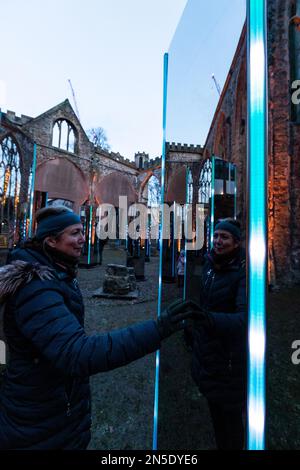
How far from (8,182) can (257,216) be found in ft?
49.5

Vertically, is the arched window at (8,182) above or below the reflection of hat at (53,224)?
above

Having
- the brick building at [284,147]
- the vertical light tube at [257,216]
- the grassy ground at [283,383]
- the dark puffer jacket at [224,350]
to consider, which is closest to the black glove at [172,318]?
the vertical light tube at [257,216]

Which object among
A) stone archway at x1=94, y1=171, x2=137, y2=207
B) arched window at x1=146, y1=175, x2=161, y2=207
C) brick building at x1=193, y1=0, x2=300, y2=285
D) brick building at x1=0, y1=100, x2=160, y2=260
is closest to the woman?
brick building at x1=193, y1=0, x2=300, y2=285

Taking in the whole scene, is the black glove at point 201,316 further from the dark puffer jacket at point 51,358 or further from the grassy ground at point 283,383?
the grassy ground at point 283,383

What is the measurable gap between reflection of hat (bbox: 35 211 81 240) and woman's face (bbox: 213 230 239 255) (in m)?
0.85

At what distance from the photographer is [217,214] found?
152cm

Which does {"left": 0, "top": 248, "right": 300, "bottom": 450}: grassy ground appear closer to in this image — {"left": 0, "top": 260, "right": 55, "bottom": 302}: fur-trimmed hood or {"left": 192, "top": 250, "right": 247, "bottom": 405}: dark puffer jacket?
{"left": 192, "top": 250, "right": 247, "bottom": 405}: dark puffer jacket

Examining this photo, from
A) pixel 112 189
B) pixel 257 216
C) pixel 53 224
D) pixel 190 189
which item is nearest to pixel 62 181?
pixel 112 189

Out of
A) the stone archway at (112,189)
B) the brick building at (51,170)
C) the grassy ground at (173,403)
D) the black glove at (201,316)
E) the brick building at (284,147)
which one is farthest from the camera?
the stone archway at (112,189)

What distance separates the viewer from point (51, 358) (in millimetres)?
764

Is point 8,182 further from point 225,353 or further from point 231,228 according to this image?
point 225,353

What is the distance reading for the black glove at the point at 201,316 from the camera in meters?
0.91

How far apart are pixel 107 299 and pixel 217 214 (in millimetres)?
5397
